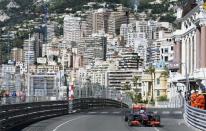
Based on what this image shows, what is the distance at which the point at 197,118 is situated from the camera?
3052 cm

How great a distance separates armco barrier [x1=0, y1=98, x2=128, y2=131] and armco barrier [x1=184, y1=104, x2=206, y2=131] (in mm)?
8458

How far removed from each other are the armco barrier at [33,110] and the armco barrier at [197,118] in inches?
333

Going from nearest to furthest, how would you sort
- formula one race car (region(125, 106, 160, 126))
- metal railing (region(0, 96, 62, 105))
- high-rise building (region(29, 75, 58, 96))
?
metal railing (region(0, 96, 62, 105)) → formula one race car (region(125, 106, 160, 126)) → high-rise building (region(29, 75, 58, 96))

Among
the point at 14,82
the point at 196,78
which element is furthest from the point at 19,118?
the point at 196,78

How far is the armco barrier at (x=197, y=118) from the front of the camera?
2877cm

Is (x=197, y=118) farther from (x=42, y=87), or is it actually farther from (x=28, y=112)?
(x=42, y=87)

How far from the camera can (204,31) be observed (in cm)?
8900

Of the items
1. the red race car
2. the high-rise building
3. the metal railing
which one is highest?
the high-rise building

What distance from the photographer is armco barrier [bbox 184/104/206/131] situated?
2877 cm

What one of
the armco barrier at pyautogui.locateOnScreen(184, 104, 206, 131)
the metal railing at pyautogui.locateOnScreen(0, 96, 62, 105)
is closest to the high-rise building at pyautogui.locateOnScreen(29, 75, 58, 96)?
the metal railing at pyautogui.locateOnScreen(0, 96, 62, 105)

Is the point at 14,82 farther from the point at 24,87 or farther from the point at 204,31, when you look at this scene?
the point at 204,31

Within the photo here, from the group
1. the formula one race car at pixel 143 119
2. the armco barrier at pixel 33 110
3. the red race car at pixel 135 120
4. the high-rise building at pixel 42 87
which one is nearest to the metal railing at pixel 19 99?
the armco barrier at pixel 33 110

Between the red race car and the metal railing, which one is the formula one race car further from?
the metal railing

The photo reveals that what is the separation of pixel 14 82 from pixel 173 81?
7564 cm
